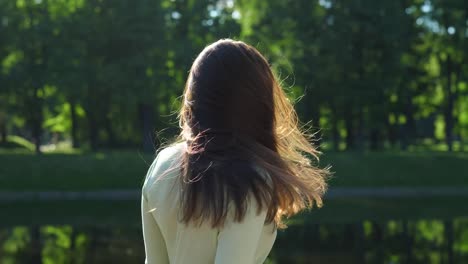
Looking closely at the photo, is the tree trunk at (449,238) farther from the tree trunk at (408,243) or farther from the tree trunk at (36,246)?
the tree trunk at (36,246)

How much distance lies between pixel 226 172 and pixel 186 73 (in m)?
30.7

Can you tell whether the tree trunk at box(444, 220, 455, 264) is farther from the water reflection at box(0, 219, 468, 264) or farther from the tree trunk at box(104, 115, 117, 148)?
the tree trunk at box(104, 115, 117, 148)

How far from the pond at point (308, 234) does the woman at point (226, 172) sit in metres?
8.50

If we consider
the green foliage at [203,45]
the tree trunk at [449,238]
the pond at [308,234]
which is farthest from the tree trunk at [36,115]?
the tree trunk at [449,238]

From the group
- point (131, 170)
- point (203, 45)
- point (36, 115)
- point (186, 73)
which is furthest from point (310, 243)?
point (36, 115)

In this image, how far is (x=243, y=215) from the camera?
202 cm

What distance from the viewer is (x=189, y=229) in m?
2.14

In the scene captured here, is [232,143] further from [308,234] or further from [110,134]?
[110,134]

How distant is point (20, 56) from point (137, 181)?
11.5 meters

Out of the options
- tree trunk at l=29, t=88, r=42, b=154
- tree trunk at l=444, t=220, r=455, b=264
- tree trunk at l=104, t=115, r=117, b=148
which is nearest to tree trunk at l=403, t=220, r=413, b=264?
tree trunk at l=444, t=220, r=455, b=264

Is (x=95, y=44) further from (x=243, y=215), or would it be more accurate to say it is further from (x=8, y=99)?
(x=243, y=215)

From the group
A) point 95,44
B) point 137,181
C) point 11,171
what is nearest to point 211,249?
point 137,181

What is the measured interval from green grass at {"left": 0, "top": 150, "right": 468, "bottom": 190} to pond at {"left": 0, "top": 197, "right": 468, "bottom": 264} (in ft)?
13.2

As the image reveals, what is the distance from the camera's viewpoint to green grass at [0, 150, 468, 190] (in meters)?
24.4
